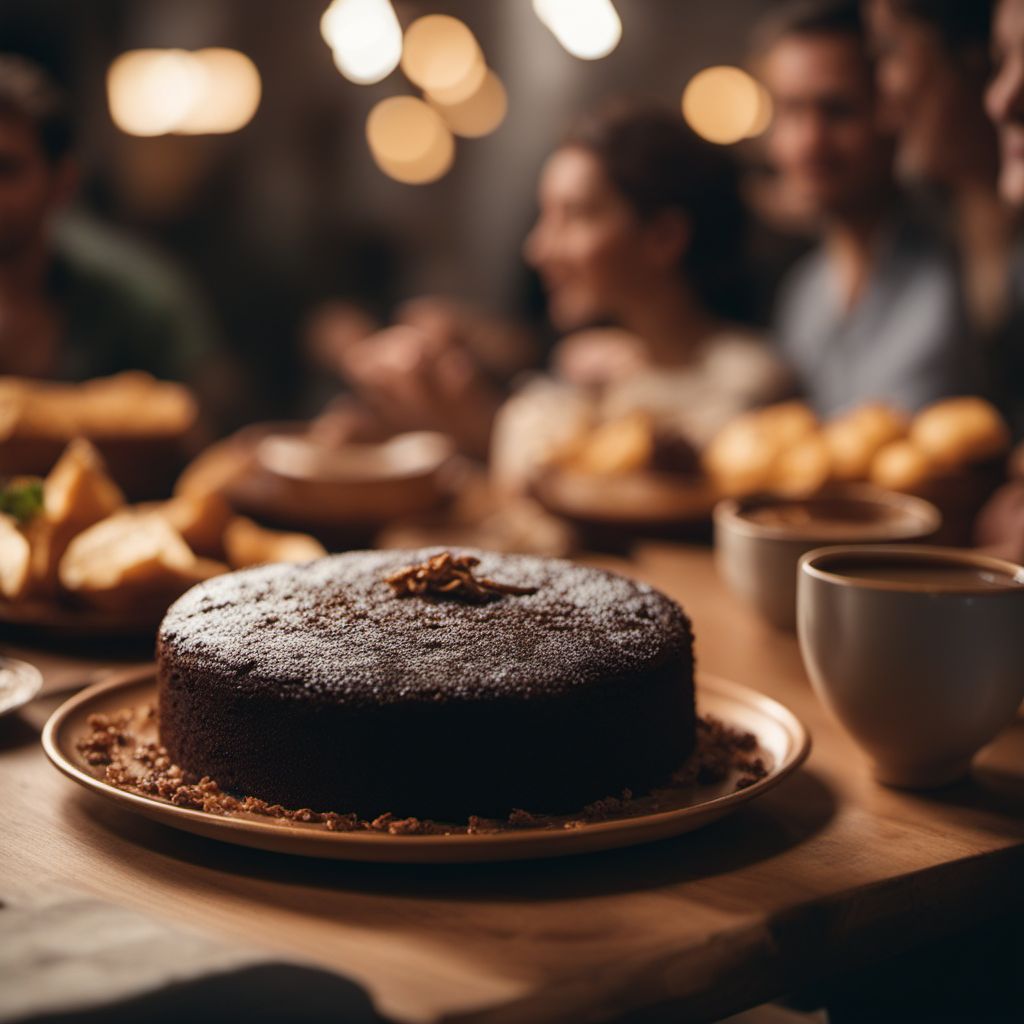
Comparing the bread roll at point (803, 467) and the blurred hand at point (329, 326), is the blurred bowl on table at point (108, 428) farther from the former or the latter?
the blurred hand at point (329, 326)

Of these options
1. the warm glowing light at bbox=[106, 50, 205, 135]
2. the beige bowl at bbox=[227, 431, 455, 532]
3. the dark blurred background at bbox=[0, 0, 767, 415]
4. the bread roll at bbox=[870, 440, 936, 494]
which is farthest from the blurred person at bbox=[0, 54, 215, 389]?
the bread roll at bbox=[870, 440, 936, 494]

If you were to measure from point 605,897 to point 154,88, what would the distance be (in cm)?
538

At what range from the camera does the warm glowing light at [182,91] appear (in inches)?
214

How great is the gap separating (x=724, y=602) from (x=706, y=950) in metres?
0.89

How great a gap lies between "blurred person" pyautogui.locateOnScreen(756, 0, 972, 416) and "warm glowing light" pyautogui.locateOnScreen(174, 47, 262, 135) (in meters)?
3.08

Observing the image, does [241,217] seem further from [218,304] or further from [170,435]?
→ [170,435]

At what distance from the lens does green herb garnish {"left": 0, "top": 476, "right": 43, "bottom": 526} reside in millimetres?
1366

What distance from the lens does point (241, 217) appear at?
577 centimetres

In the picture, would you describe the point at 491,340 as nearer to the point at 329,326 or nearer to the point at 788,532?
the point at 329,326

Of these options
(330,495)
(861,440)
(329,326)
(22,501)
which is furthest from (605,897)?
(329,326)

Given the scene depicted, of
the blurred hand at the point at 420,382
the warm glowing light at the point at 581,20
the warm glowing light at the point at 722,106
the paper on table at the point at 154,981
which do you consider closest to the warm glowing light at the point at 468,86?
the warm glowing light at the point at 722,106

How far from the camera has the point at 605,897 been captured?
77 cm

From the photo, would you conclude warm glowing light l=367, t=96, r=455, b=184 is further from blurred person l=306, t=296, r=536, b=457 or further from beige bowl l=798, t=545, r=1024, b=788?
beige bowl l=798, t=545, r=1024, b=788

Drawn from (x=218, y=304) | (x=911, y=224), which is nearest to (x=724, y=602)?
(x=911, y=224)
